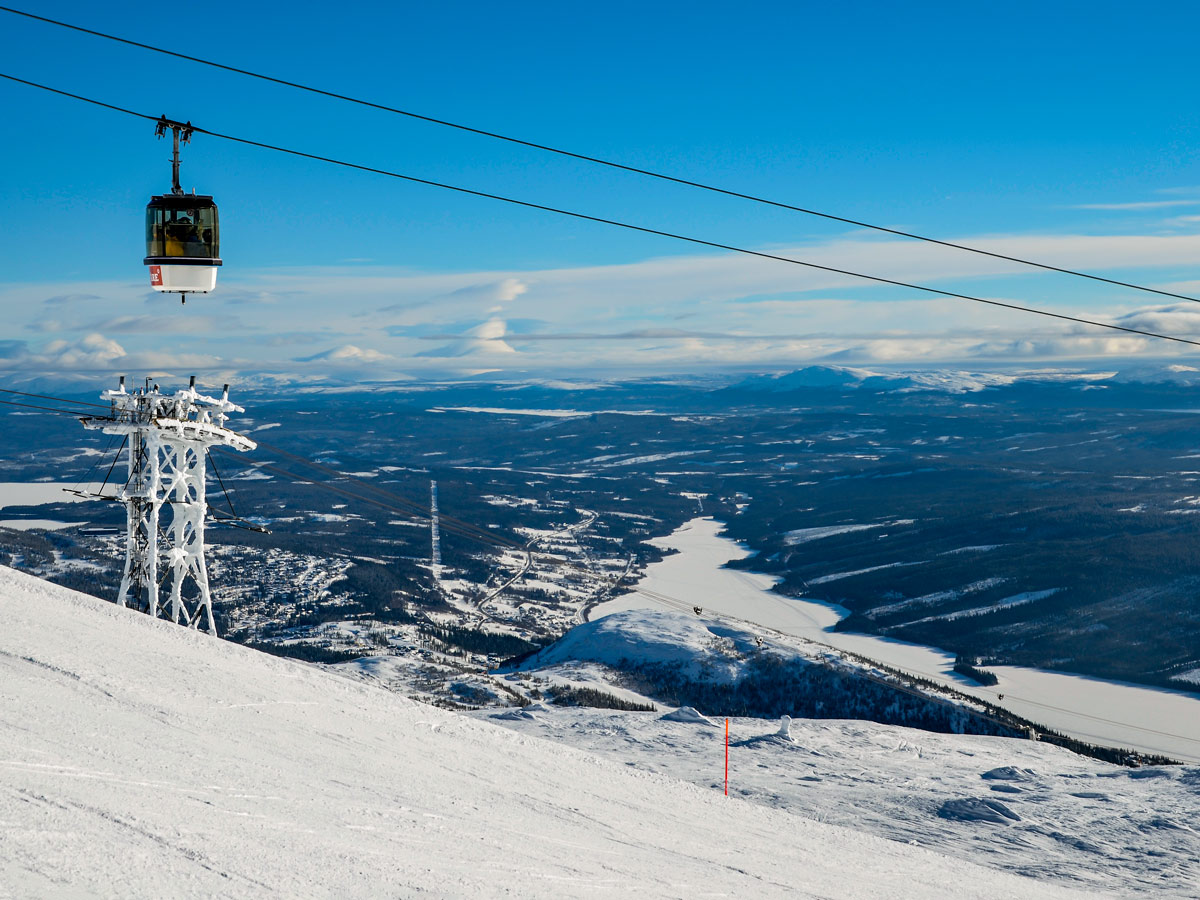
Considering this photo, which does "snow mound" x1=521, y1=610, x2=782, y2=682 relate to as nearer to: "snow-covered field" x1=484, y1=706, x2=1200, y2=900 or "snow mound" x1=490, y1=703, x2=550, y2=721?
"snow-covered field" x1=484, y1=706, x2=1200, y2=900

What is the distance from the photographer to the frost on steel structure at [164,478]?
99.0 ft

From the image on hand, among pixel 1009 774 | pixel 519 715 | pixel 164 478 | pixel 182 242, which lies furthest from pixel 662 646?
pixel 182 242

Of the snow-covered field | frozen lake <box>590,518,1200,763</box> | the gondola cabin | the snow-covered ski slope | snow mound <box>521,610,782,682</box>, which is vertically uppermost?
the gondola cabin

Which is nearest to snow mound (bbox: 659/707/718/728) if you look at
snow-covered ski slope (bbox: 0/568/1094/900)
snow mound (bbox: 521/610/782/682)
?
snow-covered ski slope (bbox: 0/568/1094/900)

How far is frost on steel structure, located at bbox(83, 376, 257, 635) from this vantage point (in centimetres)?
3017

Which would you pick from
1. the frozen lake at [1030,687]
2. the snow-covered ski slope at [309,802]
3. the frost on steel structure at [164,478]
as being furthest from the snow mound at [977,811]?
the frozen lake at [1030,687]

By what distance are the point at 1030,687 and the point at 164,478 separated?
5114 inches

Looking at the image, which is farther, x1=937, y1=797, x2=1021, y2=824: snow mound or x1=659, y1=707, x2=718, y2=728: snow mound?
x1=659, y1=707, x2=718, y2=728: snow mound

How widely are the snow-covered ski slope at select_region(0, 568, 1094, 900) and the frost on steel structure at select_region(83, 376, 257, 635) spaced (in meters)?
5.87

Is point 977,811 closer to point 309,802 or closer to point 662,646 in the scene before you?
point 309,802

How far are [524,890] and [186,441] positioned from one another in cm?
2137

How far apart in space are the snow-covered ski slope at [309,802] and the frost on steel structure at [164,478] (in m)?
5.87

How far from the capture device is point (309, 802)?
1648 centimetres

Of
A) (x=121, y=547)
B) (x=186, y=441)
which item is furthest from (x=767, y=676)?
(x=121, y=547)
